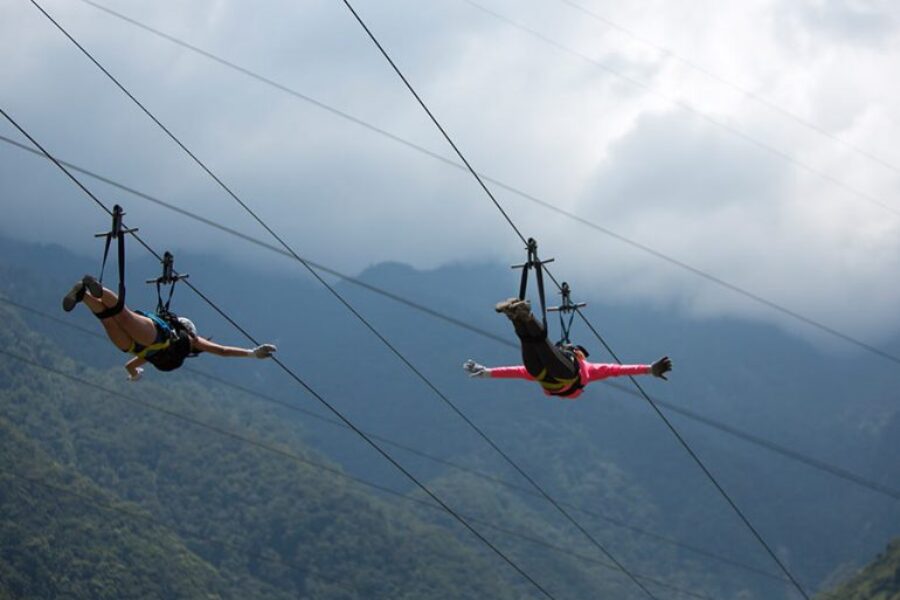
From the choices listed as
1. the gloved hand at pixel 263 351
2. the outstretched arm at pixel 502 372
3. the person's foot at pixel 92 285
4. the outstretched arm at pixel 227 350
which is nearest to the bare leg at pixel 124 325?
the person's foot at pixel 92 285

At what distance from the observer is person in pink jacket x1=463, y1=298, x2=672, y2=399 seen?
20719mm

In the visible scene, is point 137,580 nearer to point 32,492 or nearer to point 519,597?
point 32,492

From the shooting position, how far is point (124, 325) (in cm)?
2089

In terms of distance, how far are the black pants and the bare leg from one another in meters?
5.83

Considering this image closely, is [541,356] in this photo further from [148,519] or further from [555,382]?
[148,519]

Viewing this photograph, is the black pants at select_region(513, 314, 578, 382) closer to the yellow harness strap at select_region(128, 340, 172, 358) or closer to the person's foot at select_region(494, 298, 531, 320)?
the person's foot at select_region(494, 298, 531, 320)

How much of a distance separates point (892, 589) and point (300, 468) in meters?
96.7

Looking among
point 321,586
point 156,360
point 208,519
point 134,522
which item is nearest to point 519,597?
point 321,586

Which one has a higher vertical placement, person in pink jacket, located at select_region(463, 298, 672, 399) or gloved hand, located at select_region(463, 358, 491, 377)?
gloved hand, located at select_region(463, 358, 491, 377)

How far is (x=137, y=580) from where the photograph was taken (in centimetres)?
12444

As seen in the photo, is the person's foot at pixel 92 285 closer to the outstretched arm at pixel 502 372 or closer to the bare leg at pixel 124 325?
the bare leg at pixel 124 325

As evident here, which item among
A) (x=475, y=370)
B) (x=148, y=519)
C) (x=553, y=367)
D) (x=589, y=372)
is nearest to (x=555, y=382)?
(x=553, y=367)

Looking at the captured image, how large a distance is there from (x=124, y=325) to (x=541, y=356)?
21.4 ft

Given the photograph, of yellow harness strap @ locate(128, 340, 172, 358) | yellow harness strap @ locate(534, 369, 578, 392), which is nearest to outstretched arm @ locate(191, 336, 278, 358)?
yellow harness strap @ locate(128, 340, 172, 358)
